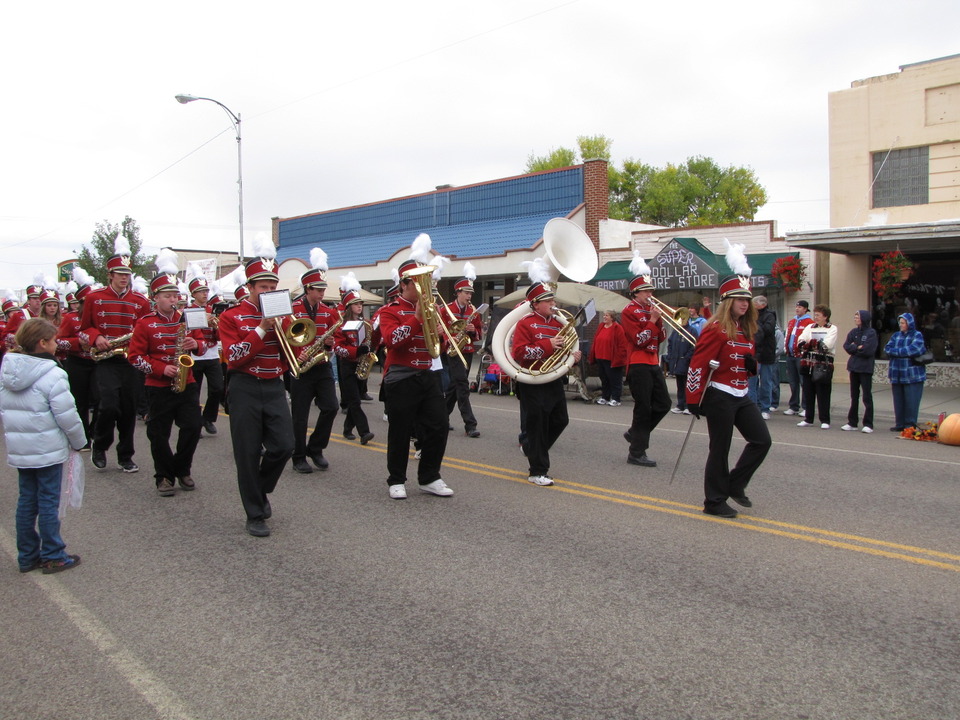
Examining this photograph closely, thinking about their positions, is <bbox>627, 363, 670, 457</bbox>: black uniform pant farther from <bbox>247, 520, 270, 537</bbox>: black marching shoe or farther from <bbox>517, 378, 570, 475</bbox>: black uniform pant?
<bbox>247, 520, 270, 537</bbox>: black marching shoe

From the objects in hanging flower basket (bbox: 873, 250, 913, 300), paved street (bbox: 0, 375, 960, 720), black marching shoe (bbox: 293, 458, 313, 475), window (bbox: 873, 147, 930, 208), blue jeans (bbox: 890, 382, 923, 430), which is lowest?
paved street (bbox: 0, 375, 960, 720)

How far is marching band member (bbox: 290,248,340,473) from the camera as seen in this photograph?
8.10m

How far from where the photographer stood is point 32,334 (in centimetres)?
489

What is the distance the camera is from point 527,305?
7727 millimetres

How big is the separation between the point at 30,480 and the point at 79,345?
4334mm

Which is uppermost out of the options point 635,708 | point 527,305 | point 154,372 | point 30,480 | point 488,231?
point 488,231

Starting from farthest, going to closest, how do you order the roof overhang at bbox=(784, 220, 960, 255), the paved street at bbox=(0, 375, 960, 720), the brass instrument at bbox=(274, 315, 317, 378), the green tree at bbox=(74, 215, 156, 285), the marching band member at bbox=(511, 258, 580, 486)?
1. the green tree at bbox=(74, 215, 156, 285)
2. the roof overhang at bbox=(784, 220, 960, 255)
3. the marching band member at bbox=(511, 258, 580, 486)
4. the brass instrument at bbox=(274, 315, 317, 378)
5. the paved street at bbox=(0, 375, 960, 720)

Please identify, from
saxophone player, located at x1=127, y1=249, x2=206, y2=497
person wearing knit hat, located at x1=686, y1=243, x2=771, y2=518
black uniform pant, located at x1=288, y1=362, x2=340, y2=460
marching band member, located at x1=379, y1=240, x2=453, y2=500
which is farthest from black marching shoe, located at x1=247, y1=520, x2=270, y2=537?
person wearing knit hat, located at x1=686, y1=243, x2=771, y2=518

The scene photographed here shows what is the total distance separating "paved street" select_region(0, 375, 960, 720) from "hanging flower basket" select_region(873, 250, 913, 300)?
9736 millimetres

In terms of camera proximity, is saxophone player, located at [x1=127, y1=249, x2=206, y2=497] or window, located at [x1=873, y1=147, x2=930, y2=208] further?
window, located at [x1=873, y1=147, x2=930, y2=208]

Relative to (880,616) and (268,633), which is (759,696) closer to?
(880,616)

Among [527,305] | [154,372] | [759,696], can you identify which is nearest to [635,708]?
[759,696]

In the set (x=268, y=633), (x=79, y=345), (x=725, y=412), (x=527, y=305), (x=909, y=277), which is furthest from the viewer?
(x=909, y=277)

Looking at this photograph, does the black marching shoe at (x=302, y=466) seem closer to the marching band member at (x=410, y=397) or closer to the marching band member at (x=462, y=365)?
the marching band member at (x=410, y=397)
